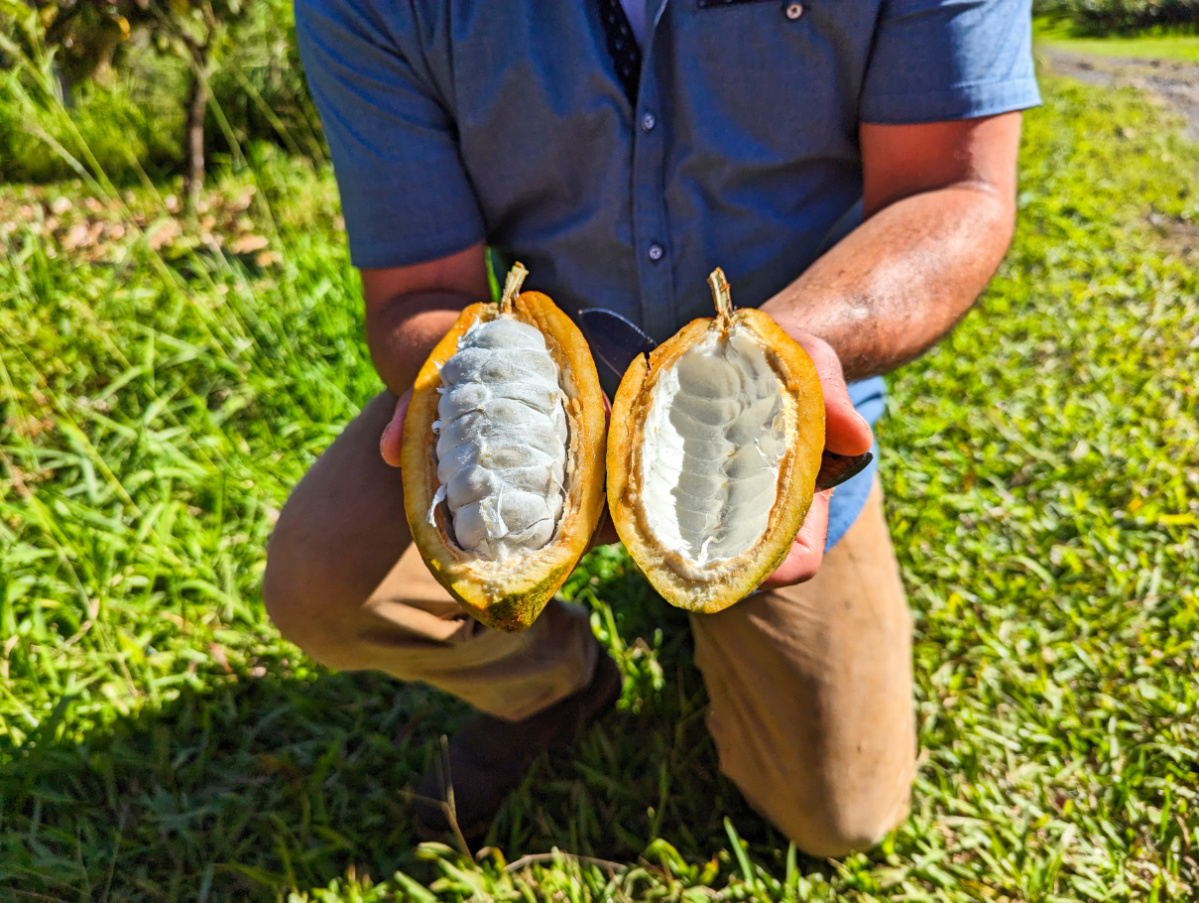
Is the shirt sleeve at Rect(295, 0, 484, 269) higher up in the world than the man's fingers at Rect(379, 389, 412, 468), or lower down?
higher up

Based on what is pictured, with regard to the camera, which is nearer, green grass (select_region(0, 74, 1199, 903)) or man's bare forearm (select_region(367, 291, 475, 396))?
man's bare forearm (select_region(367, 291, 475, 396))

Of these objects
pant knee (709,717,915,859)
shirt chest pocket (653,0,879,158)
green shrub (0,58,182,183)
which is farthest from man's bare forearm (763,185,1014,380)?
green shrub (0,58,182,183)

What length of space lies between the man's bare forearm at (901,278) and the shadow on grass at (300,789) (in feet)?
3.22

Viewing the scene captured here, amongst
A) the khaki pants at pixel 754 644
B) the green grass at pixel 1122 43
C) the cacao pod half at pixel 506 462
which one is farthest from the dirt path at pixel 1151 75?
the cacao pod half at pixel 506 462

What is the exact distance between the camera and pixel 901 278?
1.39 m

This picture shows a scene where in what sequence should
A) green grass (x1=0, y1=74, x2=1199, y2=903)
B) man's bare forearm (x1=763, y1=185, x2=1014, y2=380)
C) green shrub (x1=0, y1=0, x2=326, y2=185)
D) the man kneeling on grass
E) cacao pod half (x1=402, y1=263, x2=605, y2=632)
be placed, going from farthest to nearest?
green shrub (x1=0, y1=0, x2=326, y2=185) → green grass (x1=0, y1=74, x2=1199, y2=903) → the man kneeling on grass → man's bare forearm (x1=763, y1=185, x2=1014, y2=380) → cacao pod half (x1=402, y1=263, x2=605, y2=632)

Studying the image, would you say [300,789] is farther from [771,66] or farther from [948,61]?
[948,61]

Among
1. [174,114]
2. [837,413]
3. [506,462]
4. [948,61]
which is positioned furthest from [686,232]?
[174,114]

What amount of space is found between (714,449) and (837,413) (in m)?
0.17

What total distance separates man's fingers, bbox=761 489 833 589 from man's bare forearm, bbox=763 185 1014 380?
242mm

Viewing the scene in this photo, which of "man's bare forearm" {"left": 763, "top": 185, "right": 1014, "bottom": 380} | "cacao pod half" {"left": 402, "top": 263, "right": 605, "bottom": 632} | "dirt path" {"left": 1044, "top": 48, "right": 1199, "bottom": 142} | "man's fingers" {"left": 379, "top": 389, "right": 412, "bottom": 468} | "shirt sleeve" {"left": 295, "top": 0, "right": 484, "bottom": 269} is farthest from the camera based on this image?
"dirt path" {"left": 1044, "top": 48, "right": 1199, "bottom": 142}

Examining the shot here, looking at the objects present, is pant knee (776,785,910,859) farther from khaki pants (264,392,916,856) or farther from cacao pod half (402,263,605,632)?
cacao pod half (402,263,605,632)

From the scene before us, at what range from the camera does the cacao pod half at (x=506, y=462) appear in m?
1.03

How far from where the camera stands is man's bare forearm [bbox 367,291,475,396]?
153 centimetres
